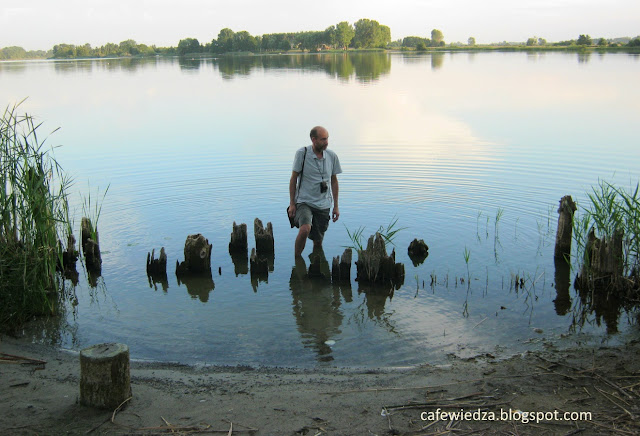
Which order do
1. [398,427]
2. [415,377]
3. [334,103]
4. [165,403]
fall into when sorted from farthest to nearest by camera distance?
[334,103], [415,377], [165,403], [398,427]

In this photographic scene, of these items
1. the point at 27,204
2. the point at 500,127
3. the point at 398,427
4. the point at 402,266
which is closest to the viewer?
the point at 398,427

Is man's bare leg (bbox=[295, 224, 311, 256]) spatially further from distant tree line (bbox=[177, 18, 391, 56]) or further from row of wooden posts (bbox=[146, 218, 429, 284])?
distant tree line (bbox=[177, 18, 391, 56])

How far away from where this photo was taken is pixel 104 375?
199 inches

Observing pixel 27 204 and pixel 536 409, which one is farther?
pixel 27 204

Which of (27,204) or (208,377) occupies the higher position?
(27,204)

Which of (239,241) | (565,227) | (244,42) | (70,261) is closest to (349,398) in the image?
(239,241)

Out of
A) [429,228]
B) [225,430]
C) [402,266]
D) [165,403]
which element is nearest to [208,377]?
[165,403]

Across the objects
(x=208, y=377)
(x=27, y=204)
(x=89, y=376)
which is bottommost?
(x=208, y=377)

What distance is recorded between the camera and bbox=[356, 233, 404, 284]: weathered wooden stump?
880 centimetres

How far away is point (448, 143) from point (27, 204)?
1405cm

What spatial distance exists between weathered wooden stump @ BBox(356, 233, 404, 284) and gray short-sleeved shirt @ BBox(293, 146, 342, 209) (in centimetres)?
122

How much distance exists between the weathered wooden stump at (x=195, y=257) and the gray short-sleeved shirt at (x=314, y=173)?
163cm

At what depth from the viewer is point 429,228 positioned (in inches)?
447

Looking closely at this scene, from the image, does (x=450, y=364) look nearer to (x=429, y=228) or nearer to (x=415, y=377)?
(x=415, y=377)
